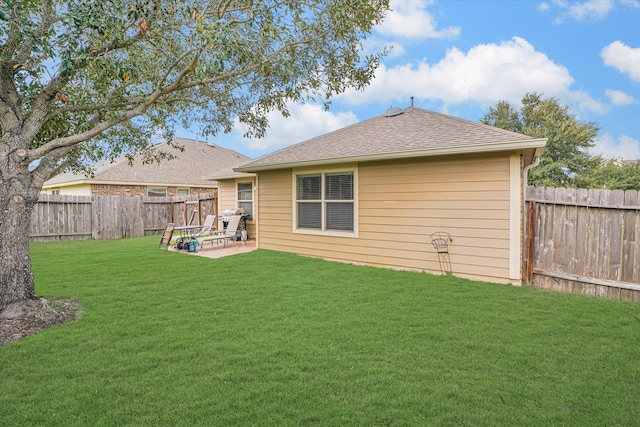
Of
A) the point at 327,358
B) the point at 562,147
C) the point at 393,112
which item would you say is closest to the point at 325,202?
the point at 393,112

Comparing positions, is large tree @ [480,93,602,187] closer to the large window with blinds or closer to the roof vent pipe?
the roof vent pipe

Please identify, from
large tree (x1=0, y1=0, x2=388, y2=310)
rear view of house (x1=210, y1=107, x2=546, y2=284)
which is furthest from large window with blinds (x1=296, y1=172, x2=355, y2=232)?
large tree (x1=0, y1=0, x2=388, y2=310)

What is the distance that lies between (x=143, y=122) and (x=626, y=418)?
879 cm

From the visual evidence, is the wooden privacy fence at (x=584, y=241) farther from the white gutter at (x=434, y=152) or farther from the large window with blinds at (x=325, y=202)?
the large window with blinds at (x=325, y=202)

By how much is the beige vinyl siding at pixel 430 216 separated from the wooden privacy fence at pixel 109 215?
8.94 metres

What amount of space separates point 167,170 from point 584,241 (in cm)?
1926

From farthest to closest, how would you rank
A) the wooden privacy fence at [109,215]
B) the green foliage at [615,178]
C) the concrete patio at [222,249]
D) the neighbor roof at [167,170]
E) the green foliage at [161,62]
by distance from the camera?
the green foliage at [615,178] → the neighbor roof at [167,170] → the wooden privacy fence at [109,215] → the concrete patio at [222,249] → the green foliage at [161,62]

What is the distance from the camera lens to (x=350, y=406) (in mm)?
2631

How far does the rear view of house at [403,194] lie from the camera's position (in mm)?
6516

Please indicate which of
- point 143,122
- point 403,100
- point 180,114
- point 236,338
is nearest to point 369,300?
point 236,338

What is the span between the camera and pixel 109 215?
49.0 ft

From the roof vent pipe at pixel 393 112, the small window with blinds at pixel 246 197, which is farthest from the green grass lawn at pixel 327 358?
the small window with blinds at pixel 246 197

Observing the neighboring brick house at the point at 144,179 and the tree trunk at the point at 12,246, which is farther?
the neighboring brick house at the point at 144,179

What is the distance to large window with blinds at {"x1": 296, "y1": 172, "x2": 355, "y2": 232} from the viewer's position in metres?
8.63
